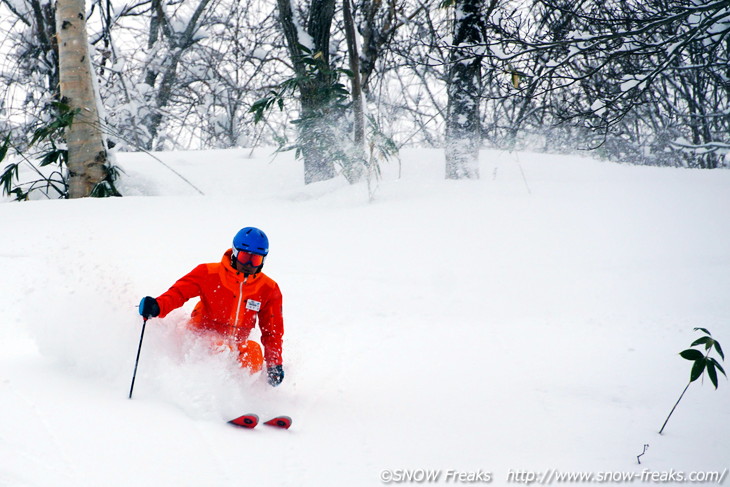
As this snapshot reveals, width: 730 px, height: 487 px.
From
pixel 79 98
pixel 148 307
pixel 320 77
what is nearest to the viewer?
pixel 148 307

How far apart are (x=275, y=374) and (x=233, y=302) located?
0.54 meters

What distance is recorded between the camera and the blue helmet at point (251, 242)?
353 cm

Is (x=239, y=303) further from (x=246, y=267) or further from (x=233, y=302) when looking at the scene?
(x=246, y=267)

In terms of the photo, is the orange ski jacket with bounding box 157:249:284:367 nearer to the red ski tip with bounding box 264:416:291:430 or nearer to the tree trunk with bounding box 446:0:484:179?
the red ski tip with bounding box 264:416:291:430

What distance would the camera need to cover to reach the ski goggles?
3.55 metres

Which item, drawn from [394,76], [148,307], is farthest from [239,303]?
[394,76]

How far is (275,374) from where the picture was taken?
3.63m

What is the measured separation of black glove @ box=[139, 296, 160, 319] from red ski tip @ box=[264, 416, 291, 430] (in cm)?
91

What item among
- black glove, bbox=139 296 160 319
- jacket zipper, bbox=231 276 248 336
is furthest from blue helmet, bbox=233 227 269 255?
black glove, bbox=139 296 160 319

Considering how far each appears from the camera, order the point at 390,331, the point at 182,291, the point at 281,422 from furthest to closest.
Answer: the point at 390,331 → the point at 182,291 → the point at 281,422

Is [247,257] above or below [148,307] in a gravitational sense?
above

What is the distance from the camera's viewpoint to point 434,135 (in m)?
18.1

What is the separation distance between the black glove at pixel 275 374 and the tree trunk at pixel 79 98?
16.5ft

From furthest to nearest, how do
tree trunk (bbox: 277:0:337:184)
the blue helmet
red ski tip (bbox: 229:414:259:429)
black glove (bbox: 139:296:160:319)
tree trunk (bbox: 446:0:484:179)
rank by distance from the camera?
tree trunk (bbox: 277:0:337:184) < tree trunk (bbox: 446:0:484:179) < the blue helmet < black glove (bbox: 139:296:160:319) < red ski tip (bbox: 229:414:259:429)
